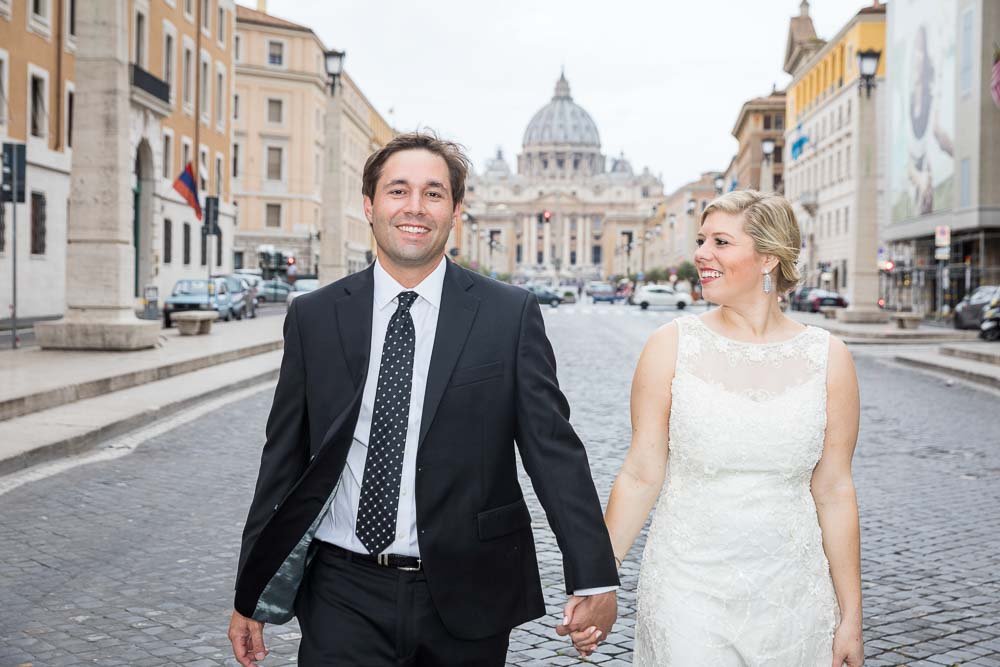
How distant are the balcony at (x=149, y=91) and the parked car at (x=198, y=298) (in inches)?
224

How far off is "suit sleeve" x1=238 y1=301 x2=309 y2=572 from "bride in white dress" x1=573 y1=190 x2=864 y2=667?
31.3 inches

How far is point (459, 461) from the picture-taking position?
277cm

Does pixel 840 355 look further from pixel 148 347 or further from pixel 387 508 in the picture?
pixel 148 347

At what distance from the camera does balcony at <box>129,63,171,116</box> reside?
3356 cm

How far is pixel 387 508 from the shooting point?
2762 millimetres

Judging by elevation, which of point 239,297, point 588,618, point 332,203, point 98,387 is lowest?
point 98,387

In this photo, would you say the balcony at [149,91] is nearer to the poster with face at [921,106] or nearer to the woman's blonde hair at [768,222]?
the poster with face at [921,106]

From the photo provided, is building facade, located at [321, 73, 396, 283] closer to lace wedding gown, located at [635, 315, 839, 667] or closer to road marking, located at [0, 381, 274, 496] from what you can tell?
road marking, located at [0, 381, 274, 496]

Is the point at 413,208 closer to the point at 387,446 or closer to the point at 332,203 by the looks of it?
the point at 387,446

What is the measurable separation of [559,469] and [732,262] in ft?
2.39

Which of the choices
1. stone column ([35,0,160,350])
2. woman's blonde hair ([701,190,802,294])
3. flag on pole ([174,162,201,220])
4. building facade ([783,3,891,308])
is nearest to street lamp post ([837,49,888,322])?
building facade ([783,3,891,308])

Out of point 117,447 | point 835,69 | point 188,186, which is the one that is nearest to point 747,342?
point 117,447

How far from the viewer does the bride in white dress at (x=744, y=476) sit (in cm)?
282

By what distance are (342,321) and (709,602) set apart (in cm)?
111
